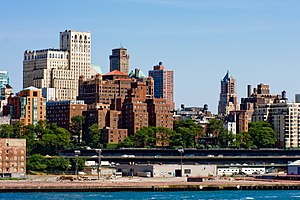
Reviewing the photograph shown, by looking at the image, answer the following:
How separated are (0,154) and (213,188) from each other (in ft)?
137

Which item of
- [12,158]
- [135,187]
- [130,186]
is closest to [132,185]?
[130,186]

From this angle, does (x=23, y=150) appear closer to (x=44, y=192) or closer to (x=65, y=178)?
(x=65, y=178)

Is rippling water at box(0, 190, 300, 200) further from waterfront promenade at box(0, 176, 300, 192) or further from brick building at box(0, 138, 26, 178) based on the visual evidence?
brick building at box(0, 138, 26, 178)

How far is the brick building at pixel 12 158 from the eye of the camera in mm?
177625

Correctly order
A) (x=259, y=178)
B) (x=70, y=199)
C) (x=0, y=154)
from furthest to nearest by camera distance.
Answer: (x=259, y=178), (x=0, y=154), (x=70, y=199)

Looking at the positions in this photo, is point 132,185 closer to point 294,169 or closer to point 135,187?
point 135,187

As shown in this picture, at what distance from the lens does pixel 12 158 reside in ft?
591

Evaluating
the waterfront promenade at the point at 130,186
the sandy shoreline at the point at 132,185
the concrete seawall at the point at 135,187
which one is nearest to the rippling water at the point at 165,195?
the concrete seawall at the point at 135,187

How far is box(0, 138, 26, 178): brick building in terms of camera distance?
6993 inches

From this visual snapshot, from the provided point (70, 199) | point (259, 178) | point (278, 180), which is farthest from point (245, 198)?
point (259, 178)

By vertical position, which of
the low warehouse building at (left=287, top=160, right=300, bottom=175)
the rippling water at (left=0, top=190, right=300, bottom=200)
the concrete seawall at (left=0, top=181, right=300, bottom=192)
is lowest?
the rippling water at (left=0, top=190, right=300, bottom=200)

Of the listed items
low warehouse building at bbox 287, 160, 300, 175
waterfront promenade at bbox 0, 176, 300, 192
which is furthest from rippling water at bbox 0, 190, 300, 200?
low warehouse building at bbox 287, 160, 300, 175

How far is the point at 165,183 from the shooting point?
165m

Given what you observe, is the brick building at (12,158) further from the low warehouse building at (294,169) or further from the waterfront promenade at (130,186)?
the low warehouse building at (294,169)
